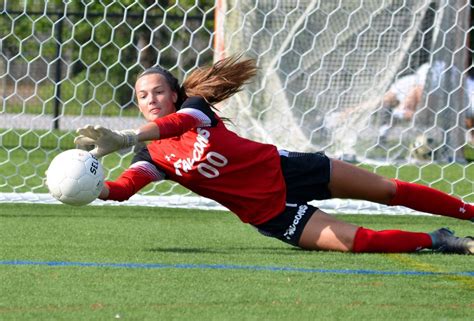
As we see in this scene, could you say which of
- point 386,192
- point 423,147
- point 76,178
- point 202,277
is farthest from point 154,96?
point 423,147

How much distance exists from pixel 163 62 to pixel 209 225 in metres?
6.08

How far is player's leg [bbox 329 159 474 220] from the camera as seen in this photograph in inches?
213

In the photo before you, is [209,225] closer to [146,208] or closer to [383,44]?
[146,208]

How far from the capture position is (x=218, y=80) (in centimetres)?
535

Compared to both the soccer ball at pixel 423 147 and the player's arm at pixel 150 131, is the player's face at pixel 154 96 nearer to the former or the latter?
the player's arm at pixel 150 131

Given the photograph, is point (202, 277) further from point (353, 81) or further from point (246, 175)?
point (353, 81)

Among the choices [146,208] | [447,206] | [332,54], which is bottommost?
[146,208]

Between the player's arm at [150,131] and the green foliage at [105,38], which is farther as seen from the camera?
the green foliage at [105,38]

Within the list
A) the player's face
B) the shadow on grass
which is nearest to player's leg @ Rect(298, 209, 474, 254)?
the shadow on grass

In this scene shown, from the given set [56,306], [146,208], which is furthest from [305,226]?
[146,208]

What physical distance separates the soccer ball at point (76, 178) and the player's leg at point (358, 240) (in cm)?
108

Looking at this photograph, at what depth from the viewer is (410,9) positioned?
Answer: 8281 millimetres

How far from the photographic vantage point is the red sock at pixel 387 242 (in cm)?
517

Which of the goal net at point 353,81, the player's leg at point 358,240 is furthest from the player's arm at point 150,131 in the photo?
the goal net at point 353,81
